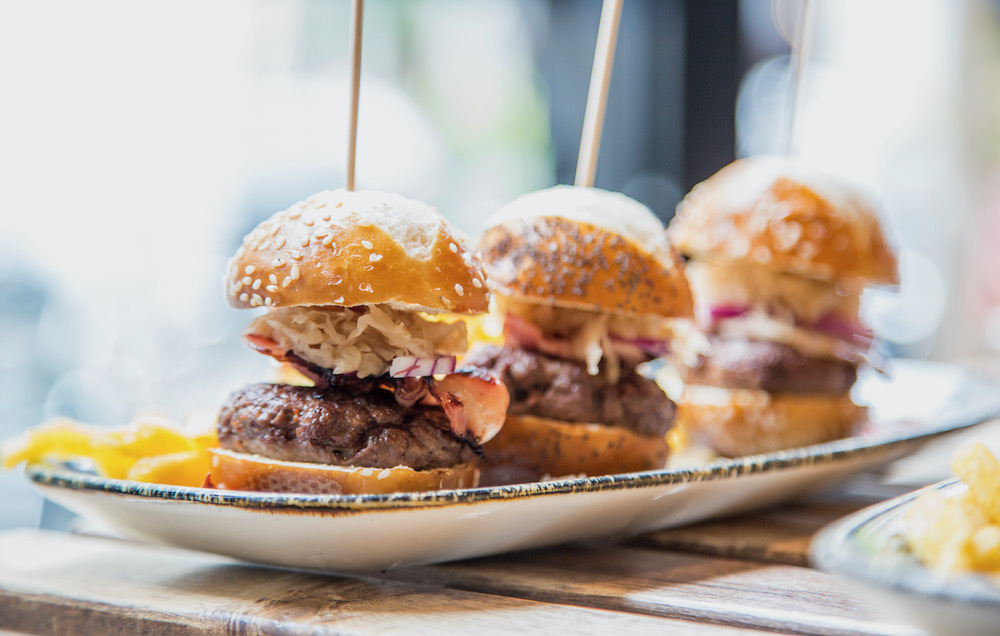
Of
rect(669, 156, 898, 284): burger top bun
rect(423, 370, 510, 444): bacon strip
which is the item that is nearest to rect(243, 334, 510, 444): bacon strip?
rect(423, 370, 510, 444): bacon strip

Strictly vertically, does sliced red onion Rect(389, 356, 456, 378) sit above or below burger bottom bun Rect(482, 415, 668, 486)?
above

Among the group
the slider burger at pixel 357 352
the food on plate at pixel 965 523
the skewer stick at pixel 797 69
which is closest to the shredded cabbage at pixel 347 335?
the slider burger at pixel 357 352

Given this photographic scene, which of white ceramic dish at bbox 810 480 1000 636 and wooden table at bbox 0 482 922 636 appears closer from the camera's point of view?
white ceramic dish at bbox 810 480 1000 636

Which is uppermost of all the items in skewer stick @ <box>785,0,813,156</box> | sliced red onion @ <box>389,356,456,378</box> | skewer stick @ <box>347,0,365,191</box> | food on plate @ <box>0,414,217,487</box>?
skewer stick @ <box>785,0,813,156</box>

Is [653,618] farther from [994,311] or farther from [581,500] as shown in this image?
[994,311]

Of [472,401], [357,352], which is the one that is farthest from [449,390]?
[357,352]

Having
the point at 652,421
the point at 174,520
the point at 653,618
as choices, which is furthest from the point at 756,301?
the point at 174,520

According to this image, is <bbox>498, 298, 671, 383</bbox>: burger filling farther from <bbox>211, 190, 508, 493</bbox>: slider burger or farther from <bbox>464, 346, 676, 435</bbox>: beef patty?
<bbox>211, 190, 508, 493</bbox>: slider burger
